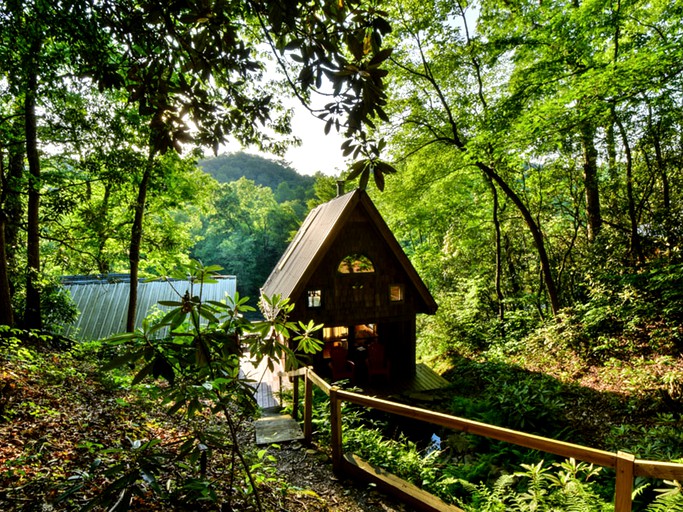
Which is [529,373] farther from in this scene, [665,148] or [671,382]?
[665,148]

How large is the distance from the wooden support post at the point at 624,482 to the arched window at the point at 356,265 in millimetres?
8332

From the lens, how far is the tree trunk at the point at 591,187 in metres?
10.0

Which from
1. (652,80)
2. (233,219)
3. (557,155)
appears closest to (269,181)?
(233,219)

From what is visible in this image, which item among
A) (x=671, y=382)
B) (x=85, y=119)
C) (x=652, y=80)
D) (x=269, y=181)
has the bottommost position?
(x=671, y=382)

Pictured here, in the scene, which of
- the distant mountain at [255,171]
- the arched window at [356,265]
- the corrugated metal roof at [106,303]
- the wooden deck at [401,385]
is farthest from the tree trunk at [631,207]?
the distant mountain at [255,171]

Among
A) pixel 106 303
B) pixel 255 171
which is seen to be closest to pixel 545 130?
pixel 106 303

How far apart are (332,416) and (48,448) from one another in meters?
2.78

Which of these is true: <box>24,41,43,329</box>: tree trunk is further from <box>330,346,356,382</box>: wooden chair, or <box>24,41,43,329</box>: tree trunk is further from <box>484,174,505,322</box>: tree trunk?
<box>484,174,505,322</box>: tree trunk

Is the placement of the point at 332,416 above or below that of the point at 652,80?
below

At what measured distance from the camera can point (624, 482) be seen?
6.56 feet

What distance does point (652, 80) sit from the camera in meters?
6.57

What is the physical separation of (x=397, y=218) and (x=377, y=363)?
224 inches

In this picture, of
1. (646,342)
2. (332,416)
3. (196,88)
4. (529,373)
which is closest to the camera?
A: (196,88)

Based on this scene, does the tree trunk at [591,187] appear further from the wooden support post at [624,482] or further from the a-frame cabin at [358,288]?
the wooden support post at [624,482]
